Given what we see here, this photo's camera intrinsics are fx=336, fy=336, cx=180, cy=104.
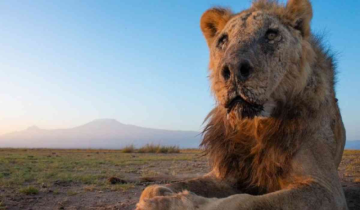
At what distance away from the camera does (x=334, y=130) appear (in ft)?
12.5

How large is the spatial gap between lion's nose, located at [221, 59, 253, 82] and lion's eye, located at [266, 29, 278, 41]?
28.1 inches

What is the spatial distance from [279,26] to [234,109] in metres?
1.12

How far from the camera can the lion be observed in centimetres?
265

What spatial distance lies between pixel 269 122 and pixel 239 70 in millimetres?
905

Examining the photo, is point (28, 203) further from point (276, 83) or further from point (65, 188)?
point (276, 83)

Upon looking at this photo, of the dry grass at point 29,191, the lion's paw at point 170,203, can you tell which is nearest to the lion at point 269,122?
the lion's paw at point 170,203

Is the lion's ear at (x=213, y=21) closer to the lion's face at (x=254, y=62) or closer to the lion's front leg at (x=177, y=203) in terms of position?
the lion's face at (x=254, y=62)

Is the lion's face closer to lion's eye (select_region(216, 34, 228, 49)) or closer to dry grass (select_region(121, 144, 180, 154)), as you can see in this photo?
lion's eye (select_region(216, 34, 228, 49))

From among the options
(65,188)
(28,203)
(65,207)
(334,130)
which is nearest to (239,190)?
(334,130)

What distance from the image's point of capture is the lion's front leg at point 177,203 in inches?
88.0

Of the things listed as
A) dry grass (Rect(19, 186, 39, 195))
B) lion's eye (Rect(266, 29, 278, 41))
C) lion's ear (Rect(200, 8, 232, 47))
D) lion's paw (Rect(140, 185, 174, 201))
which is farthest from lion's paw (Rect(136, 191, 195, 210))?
dry grass (Rect(19, 186, 39, 195))

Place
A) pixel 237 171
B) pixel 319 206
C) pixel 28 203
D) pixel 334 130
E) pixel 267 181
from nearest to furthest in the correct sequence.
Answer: pixel 319 206
pixel 267 181
pixel 237 171
pixel 334 130
pixel 28 203

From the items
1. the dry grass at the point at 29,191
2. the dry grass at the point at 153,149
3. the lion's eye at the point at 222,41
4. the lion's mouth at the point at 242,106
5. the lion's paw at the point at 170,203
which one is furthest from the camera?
the dry grass at the point at 153,149

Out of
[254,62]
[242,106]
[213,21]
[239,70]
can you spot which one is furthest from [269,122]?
[213,21]
